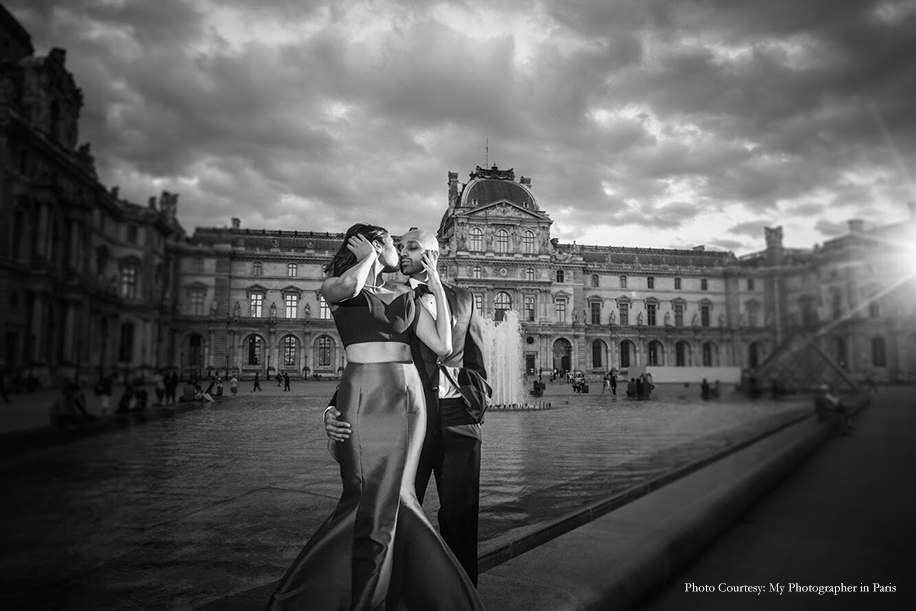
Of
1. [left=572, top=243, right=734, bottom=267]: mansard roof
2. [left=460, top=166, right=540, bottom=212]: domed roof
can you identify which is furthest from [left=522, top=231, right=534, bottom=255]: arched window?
[left=460, top=166, right=540, bottom=212]: domed roof

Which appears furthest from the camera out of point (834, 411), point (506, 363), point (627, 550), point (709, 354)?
point (834, 411)

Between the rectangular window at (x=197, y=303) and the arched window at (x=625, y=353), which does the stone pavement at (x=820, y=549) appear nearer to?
the arched window at (x=625, y=353)

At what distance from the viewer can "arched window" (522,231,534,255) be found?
8.02 metres

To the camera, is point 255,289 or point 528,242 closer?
point 255,289

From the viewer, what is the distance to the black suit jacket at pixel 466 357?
9.86 ft

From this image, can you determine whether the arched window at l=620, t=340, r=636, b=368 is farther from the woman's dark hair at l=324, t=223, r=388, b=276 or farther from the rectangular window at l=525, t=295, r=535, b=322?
the woman's dark hair at l=324, t=223, r=388, b=276

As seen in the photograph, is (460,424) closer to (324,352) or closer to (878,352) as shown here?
(324,352)

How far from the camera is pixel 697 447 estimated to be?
12016 mm

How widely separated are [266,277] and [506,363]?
3.43m

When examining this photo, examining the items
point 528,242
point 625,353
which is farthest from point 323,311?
point 625,353

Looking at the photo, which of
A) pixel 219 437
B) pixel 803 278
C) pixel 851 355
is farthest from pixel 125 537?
pixel 851 355

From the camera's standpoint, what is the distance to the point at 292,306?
4820mm

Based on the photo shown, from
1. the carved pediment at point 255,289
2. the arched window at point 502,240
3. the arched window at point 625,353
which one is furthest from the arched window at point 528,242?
the carved pediment at point 255,289

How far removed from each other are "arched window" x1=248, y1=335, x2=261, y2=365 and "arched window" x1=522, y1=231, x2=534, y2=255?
14.2ft
